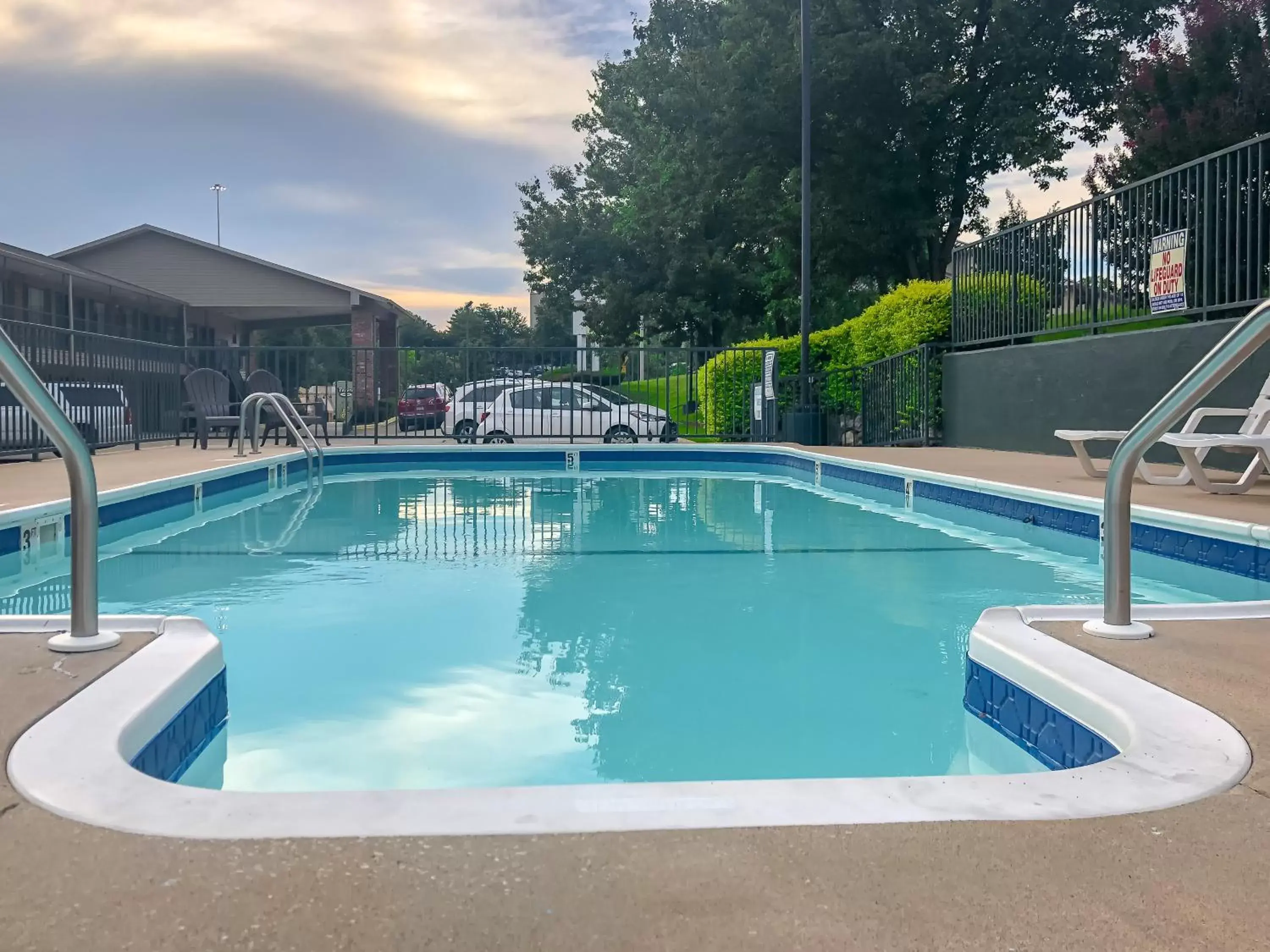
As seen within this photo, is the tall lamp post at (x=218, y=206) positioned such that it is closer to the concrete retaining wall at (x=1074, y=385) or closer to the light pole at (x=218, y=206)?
the light pole at (x=218, y=206)

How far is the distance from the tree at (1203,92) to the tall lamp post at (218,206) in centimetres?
4080

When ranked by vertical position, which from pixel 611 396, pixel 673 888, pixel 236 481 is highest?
pixel 611 396

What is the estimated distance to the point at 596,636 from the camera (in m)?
4.45

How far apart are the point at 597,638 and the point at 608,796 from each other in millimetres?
2587

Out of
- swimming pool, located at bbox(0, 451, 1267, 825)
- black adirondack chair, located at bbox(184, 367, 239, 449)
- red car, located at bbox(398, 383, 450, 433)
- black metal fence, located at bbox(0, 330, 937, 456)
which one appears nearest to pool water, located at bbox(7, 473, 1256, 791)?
swimming pool, located at bbox(0, 451, 1267, 825)

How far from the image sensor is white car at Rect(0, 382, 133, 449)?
10.5 meters

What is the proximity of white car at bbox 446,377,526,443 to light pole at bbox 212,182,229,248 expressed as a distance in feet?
112

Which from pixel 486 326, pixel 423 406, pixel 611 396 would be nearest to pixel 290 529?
pixel 611 396

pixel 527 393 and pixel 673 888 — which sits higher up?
pixel 527 393

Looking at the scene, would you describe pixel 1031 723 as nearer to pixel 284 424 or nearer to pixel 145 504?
pixel 145 504

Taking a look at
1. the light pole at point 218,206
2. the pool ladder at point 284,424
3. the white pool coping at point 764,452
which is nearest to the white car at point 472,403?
the white pool coping at point 764,452

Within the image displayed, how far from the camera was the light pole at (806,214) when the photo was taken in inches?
Result: 575

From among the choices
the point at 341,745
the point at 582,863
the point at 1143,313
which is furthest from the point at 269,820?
the point at 1143,313

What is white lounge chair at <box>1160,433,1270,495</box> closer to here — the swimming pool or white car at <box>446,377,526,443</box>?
the swimming pool
